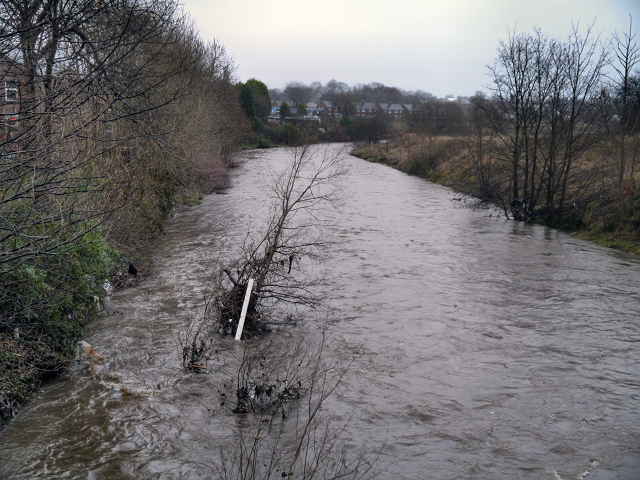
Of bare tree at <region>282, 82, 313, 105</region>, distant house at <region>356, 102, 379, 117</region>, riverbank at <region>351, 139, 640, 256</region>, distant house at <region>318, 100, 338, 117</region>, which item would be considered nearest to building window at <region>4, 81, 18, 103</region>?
A: riverbank at <region>351, 139, 640, 256</region>

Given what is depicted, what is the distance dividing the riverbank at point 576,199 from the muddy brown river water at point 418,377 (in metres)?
2.10

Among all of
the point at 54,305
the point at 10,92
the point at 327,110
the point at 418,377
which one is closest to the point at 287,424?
the point at 418,377

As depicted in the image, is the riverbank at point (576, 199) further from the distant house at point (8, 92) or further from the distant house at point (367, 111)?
the distant house at point (367, 111)

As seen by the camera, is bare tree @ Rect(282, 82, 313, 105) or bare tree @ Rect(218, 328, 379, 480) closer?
bare tree @ Rect(218, 328, 379, 480)

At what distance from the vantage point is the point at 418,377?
962 centimetres

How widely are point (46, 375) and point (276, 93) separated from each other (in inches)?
7196

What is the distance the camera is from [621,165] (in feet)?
66.0

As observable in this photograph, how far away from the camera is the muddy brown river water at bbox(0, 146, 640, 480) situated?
23.5 ft

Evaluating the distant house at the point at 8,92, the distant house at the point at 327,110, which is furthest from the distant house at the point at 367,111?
the distant house at the point at 8,92

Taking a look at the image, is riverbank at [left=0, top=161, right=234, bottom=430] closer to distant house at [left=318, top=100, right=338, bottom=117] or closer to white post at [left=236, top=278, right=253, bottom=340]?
white post at [left=236, top=278, right=253, bottom=340]

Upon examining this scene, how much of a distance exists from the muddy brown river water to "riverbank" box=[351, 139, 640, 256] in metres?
2.10

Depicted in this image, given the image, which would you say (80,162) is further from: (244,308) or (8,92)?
(244,308)

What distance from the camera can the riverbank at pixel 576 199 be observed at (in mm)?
19844

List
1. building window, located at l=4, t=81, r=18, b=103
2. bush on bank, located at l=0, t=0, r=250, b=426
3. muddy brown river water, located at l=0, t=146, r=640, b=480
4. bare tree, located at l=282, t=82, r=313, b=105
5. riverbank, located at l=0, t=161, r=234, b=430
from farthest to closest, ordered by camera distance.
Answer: bare tree, located at l=282, t=82, r=313, b=105 → riverbank, located at l=0, t=161, r=234, b=430 → muddy brown river water, located at l=0, t=146, r=640, b=480 → bush on bank, located at l=0, t=0, r=250, b=426 → building window, located at l=4, t=81, r=18, b=103
